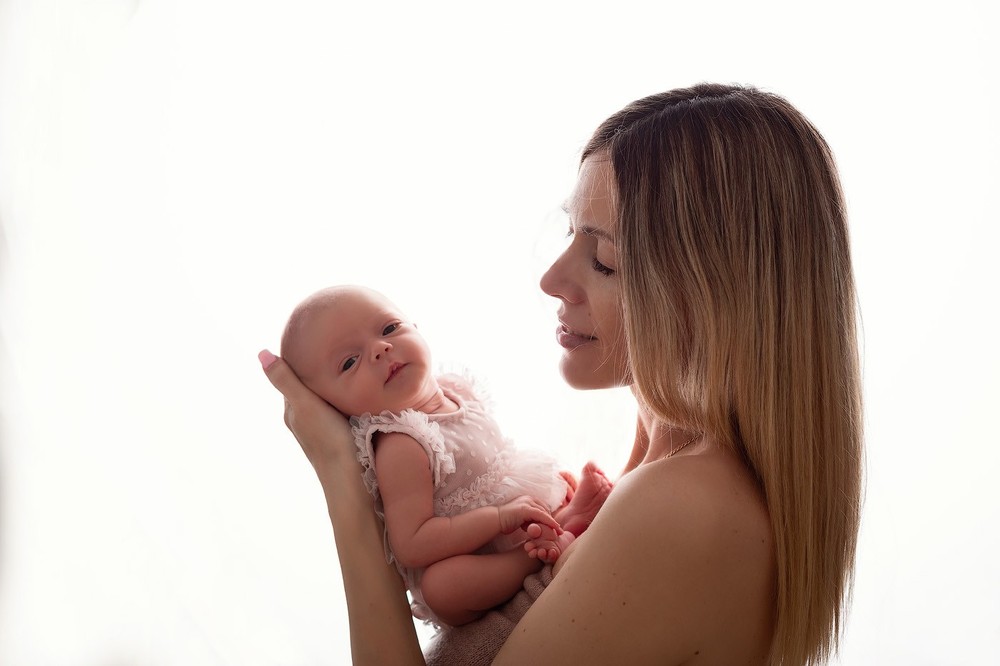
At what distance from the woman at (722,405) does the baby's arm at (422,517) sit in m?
0.14

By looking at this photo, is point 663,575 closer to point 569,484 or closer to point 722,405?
point 722,405

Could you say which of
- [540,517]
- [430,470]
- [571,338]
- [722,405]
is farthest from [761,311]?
[430,470]

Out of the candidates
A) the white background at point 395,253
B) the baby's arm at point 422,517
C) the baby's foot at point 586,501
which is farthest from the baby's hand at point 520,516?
the white background at point 395,253

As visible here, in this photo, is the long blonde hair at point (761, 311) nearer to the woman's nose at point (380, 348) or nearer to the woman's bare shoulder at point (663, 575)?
the woman's bare shoulder at point (663, 575)

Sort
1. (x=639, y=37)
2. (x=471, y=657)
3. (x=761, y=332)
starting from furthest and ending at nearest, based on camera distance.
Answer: (x=639, y=37)
(x=471, y=657)
(x=761, y=332)

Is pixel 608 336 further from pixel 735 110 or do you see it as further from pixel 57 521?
pixel 57 521

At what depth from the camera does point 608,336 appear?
4.83 feet

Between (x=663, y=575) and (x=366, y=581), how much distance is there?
21.2 inches

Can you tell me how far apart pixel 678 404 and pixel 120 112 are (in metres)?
2.08

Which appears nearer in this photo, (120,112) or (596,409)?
(120,112)

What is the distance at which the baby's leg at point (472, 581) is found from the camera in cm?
142

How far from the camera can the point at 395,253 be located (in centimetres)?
287

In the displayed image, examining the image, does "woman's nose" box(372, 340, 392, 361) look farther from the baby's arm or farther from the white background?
the white background

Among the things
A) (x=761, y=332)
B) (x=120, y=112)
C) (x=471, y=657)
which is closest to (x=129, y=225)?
(x=120, y=112)
